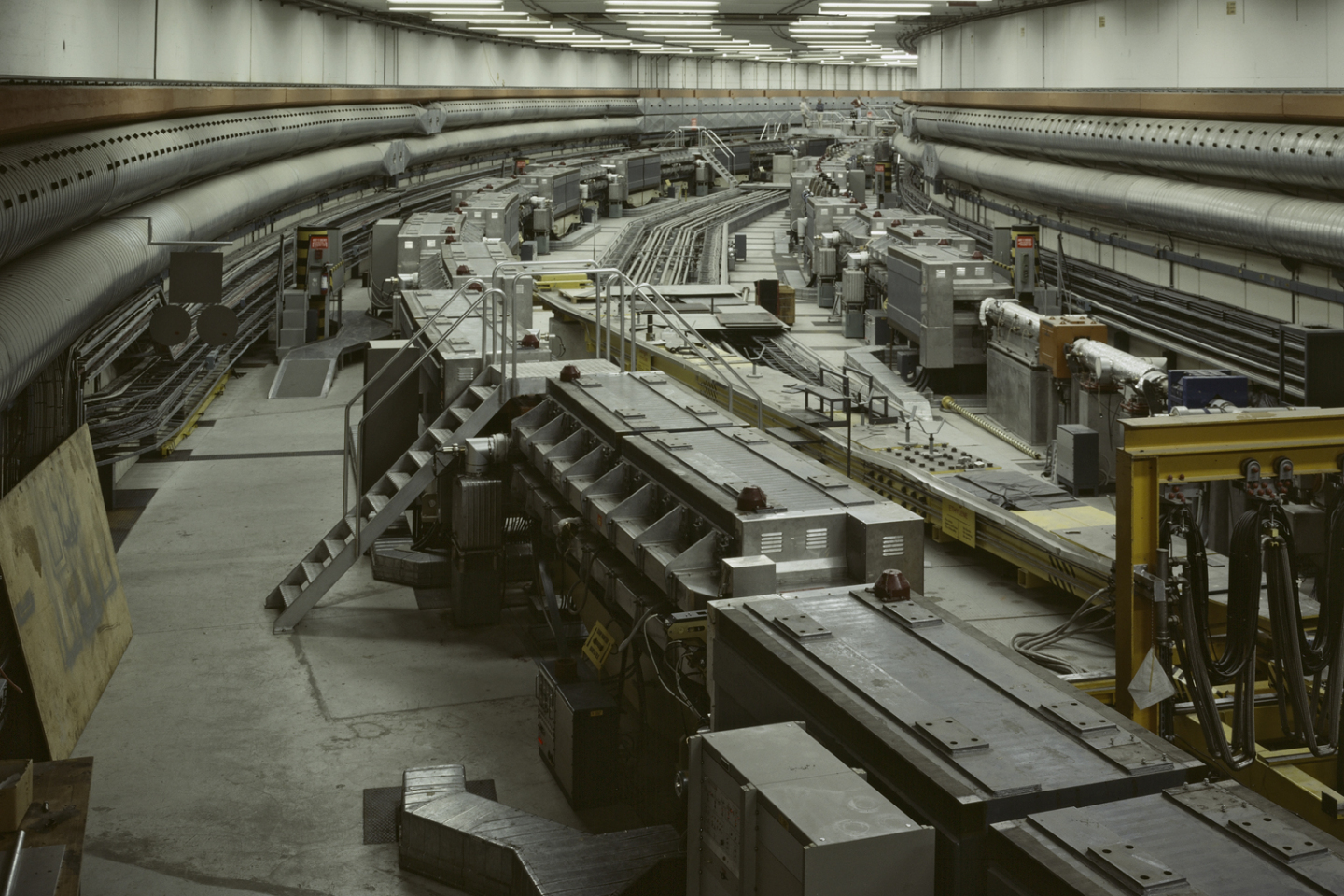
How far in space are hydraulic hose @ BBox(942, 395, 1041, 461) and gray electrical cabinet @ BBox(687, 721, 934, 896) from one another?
10.4 metres

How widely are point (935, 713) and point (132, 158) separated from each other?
7748 millimetres

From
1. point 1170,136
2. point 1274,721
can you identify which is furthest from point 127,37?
point 1274,721

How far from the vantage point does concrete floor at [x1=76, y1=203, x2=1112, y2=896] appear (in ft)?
21.4

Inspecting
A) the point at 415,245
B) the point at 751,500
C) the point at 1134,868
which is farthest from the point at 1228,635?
the point at 415,245

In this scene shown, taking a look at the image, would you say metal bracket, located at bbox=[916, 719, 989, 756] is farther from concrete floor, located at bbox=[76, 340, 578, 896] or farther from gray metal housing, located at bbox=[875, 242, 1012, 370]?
gray metal housing, located at bbox=[875, 242, 1012, 370]

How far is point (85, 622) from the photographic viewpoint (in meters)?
8.55

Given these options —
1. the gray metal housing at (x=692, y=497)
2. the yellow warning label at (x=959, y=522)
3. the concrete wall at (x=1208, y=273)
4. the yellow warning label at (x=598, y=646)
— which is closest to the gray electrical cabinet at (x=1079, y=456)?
the yellow warning label at (x=959, y=522)

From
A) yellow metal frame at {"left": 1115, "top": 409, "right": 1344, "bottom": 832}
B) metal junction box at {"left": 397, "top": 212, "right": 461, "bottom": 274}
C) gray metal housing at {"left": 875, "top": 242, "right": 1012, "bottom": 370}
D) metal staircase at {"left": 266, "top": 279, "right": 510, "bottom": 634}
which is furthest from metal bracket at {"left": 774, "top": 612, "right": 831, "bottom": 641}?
metal junction box at {"left": 397, "top": 212, "right": 461, "bottom": 274}

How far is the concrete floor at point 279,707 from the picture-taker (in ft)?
21.4

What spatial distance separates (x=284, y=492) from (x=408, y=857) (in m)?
7.45

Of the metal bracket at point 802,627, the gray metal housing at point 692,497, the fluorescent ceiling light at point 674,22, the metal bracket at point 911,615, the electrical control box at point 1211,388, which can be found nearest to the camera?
the metal bracket at point 802,627

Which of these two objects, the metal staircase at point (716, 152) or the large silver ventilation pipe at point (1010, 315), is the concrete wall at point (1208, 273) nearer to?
the large silver ventilation pipe at point (1010, 315)

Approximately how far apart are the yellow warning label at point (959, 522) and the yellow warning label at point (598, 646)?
3.58m

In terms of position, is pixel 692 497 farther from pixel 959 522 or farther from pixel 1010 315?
pixel 1010 315
